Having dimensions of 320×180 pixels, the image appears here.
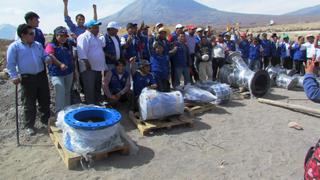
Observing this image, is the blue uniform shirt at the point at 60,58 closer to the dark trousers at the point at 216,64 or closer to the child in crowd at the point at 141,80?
the child in crowd at the point at 141,80

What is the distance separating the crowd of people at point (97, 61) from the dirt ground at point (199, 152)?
729 mm

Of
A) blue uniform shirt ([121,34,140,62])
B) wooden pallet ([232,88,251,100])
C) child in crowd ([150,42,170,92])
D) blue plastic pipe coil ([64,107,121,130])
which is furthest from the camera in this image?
wooden pallet ([232,88,251,100])

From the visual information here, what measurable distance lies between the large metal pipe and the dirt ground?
193 centimetres

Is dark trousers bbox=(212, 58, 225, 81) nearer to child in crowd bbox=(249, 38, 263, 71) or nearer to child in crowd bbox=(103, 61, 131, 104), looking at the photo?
child in crowd bbox=(249, 38, 263, 71)

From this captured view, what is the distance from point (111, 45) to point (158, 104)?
178 cm

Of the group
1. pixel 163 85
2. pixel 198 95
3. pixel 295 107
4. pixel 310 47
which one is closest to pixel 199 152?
pixel 198 95

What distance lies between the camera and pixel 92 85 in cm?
778

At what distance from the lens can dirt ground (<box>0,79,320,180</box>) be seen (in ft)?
18.4

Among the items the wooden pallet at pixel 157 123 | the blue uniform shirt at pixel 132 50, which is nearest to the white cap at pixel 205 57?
the blue uniform shirt at pixel 132 50

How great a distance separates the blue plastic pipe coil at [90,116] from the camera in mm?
5703

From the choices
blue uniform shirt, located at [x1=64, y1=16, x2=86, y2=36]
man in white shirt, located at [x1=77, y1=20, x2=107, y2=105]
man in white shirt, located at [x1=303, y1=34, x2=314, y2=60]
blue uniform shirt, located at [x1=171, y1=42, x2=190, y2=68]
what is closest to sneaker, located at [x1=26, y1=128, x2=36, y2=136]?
man in white shirt, located at [x1=77, y1=20, x2=107, y2=105]

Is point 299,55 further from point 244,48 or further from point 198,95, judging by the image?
point 198,95

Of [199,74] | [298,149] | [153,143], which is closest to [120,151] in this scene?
[153,143]

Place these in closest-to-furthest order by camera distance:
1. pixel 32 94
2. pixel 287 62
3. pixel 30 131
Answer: pixel 32 94 → pixel 30 131 → pixel 287 62
